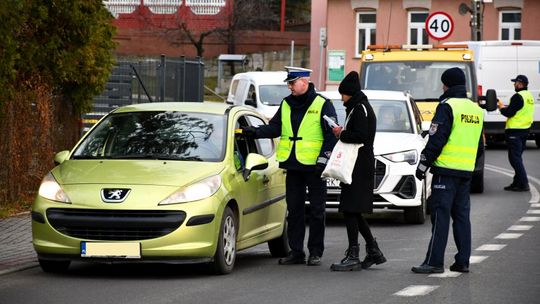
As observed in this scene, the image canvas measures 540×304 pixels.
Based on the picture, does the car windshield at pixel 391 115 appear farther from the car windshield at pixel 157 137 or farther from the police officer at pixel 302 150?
the car windshield at pixel 157 137

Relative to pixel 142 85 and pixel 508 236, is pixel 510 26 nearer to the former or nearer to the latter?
pixel 142 85

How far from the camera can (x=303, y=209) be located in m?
13.2

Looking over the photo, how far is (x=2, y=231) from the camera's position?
16031 millimetres

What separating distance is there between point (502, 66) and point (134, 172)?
82.1 feet

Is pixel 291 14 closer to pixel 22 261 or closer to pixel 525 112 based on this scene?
pixel 525 112

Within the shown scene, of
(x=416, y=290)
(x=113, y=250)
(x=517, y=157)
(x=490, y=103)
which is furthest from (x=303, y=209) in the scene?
(x=517, y=157)

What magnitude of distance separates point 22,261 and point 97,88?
26.8ft

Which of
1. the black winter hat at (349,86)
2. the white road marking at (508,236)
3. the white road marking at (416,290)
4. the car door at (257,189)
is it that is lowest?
the white road marking at (508,236)

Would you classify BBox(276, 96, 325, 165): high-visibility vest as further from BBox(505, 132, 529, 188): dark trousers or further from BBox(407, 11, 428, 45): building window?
BBox(407, 11, 428, 45): building window

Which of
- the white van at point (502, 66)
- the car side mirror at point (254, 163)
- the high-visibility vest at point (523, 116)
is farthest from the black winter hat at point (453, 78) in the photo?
the white van at point (502, 66)

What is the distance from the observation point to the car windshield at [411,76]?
25422mm

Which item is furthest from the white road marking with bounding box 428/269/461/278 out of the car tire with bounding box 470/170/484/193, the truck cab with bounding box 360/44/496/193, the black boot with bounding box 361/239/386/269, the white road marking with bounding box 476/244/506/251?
the truck cab with bounding box 360/44/496/193

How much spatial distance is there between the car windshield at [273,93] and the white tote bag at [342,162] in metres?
18.2

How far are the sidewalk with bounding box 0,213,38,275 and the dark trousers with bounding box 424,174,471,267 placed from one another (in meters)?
3.51
